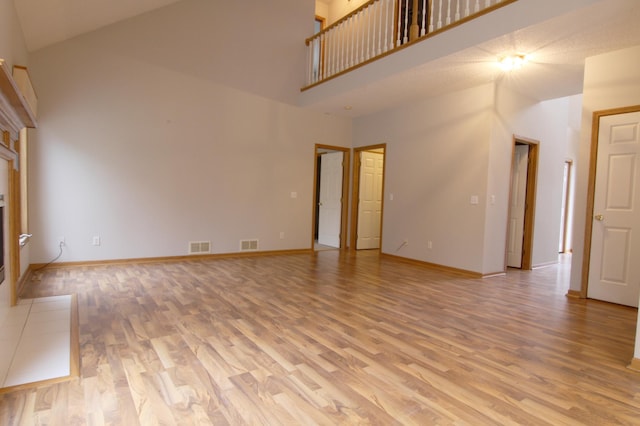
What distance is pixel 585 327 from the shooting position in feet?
9.78

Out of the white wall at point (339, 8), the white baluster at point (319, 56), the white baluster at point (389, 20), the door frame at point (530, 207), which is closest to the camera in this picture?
the white baluster at point (389, 20)

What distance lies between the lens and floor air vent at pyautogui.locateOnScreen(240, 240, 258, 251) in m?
5.87

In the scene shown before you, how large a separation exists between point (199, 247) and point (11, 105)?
10.9 ft

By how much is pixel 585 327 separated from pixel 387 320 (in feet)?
5.48

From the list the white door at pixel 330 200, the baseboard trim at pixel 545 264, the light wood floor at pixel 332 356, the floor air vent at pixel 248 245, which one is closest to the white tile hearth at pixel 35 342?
the light wood floor at pixel 332 356

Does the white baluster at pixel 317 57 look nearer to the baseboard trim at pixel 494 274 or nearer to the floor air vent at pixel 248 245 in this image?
the floor air vent at pixel 248 245

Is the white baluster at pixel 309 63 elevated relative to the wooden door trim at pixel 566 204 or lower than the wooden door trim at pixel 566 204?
A: elevated

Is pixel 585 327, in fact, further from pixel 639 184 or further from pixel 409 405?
pixel 409 405

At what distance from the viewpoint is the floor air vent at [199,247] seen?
5.39 metres

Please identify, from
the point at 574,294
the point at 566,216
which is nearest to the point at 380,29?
the point at 574,294

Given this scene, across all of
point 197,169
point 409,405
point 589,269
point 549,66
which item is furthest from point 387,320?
point 197,169

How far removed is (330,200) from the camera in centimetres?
745

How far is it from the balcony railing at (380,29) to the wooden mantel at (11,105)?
149 inches

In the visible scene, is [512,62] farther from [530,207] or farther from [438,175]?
[530,207]
